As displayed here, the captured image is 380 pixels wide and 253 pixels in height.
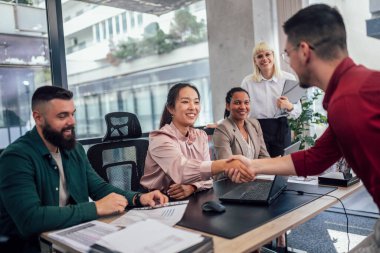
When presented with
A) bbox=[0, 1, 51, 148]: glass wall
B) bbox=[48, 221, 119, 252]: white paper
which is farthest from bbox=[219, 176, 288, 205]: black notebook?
bbox=[0, 1, 51, 148]: glass wall

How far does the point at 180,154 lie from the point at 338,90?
103 cm

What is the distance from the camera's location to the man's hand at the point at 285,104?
283 cm

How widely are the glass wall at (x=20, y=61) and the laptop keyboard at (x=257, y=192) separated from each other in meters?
2.28

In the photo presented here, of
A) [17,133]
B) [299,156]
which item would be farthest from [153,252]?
[17,133]

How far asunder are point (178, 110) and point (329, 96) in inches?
42.1

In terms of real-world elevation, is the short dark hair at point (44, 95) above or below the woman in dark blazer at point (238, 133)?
above

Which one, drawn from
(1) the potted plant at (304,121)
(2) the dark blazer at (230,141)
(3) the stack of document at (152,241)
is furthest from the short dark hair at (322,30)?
(1) the potted plant at (304,121)

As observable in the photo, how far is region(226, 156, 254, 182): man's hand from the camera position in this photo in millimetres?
1789

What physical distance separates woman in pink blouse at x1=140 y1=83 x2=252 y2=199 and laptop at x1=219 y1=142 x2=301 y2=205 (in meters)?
0.12

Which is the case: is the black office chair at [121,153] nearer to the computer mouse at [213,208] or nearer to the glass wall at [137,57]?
the computer mouse at [213,208]

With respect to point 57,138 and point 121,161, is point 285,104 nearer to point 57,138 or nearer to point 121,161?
point 121,161

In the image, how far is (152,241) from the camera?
99cm

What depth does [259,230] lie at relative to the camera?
3.84 ft

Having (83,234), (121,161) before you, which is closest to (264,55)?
(121,161)
